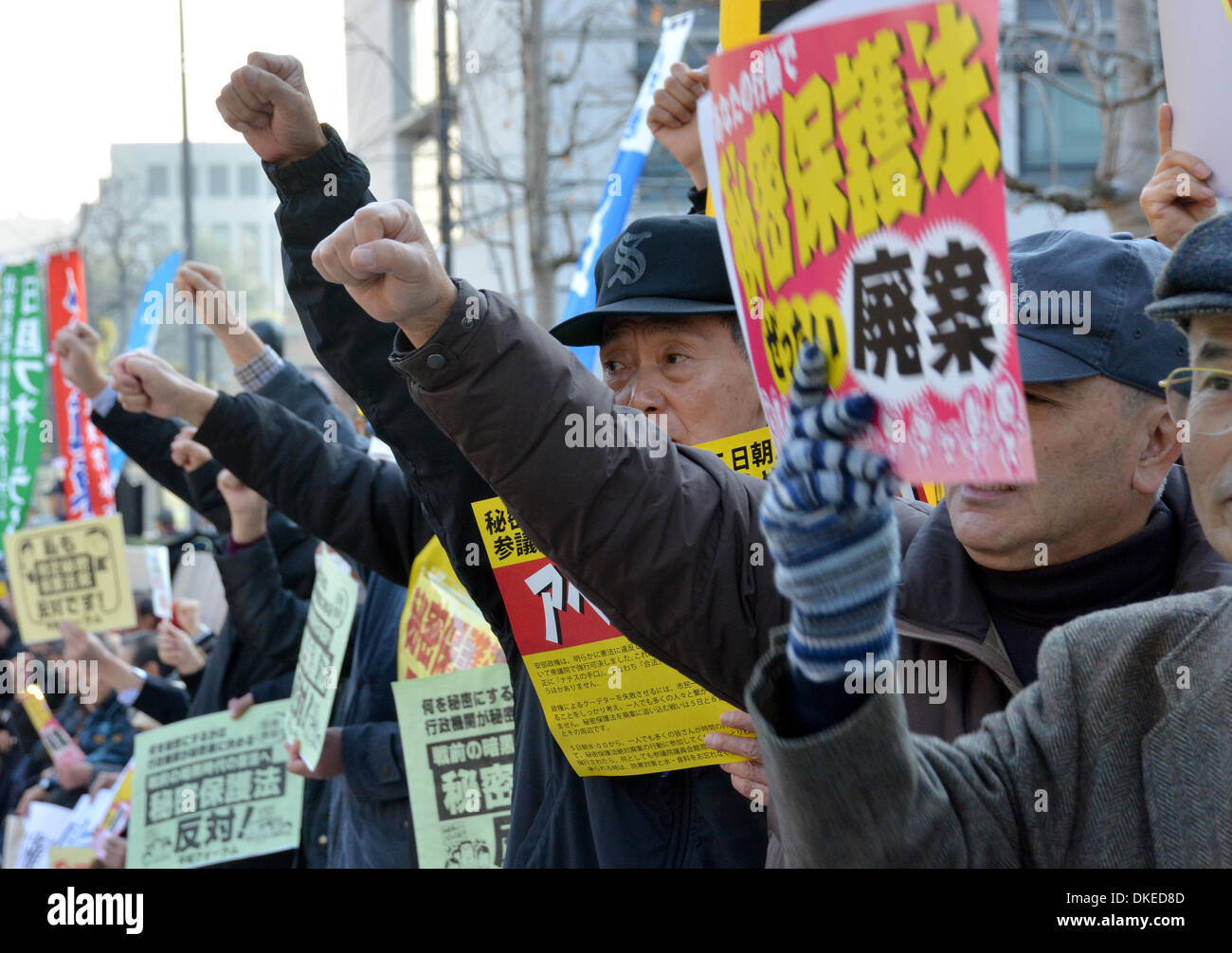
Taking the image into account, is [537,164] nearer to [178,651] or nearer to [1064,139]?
[178,651]

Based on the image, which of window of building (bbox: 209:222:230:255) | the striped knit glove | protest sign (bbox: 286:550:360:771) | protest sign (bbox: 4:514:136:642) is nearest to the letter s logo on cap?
the striped knit glove

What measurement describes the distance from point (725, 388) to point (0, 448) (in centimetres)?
610

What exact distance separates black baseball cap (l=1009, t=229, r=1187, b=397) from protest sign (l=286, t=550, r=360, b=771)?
6.45 feet

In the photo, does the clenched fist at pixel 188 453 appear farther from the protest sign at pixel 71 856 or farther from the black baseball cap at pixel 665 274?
the black baseball cap at pixel 665 274

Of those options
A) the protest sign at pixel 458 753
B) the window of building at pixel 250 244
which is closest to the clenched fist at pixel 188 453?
the protest sign at pixel 458 753

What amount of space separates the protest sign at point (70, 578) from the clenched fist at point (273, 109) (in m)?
3.47

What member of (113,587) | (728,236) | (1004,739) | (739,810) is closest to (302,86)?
(728,236)

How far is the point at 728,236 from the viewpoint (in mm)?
1394

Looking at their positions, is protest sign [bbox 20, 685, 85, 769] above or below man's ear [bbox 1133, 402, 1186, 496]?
below

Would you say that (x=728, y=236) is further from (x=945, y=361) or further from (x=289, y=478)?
(x=289, y=478)

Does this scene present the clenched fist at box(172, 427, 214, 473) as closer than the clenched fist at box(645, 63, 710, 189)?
No

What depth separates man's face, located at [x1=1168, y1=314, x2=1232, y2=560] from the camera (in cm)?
132

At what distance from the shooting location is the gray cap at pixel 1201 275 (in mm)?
1306

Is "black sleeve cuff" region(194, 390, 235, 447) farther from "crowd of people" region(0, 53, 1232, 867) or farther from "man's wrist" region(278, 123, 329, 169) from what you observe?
"man's wrist" region(278, 123, 329, 169)
